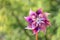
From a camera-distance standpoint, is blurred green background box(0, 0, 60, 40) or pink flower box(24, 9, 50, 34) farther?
blurred green background box(0, 0, 60, 40)

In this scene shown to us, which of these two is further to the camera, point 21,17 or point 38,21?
point 21,17

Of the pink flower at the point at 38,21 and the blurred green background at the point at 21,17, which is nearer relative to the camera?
the pink flower at the point at 38,21

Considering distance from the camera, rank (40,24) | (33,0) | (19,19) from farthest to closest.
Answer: (19,19)
(33,0)
(40,24)

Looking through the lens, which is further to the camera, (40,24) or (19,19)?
(19,19)

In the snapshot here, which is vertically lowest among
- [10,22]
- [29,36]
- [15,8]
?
[29,36]

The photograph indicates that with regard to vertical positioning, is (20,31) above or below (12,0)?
below

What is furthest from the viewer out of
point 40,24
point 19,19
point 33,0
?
point 19,19

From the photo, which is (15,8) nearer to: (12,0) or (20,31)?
(12,0)

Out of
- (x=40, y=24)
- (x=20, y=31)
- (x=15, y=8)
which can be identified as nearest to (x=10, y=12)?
(x=15, y=8)
